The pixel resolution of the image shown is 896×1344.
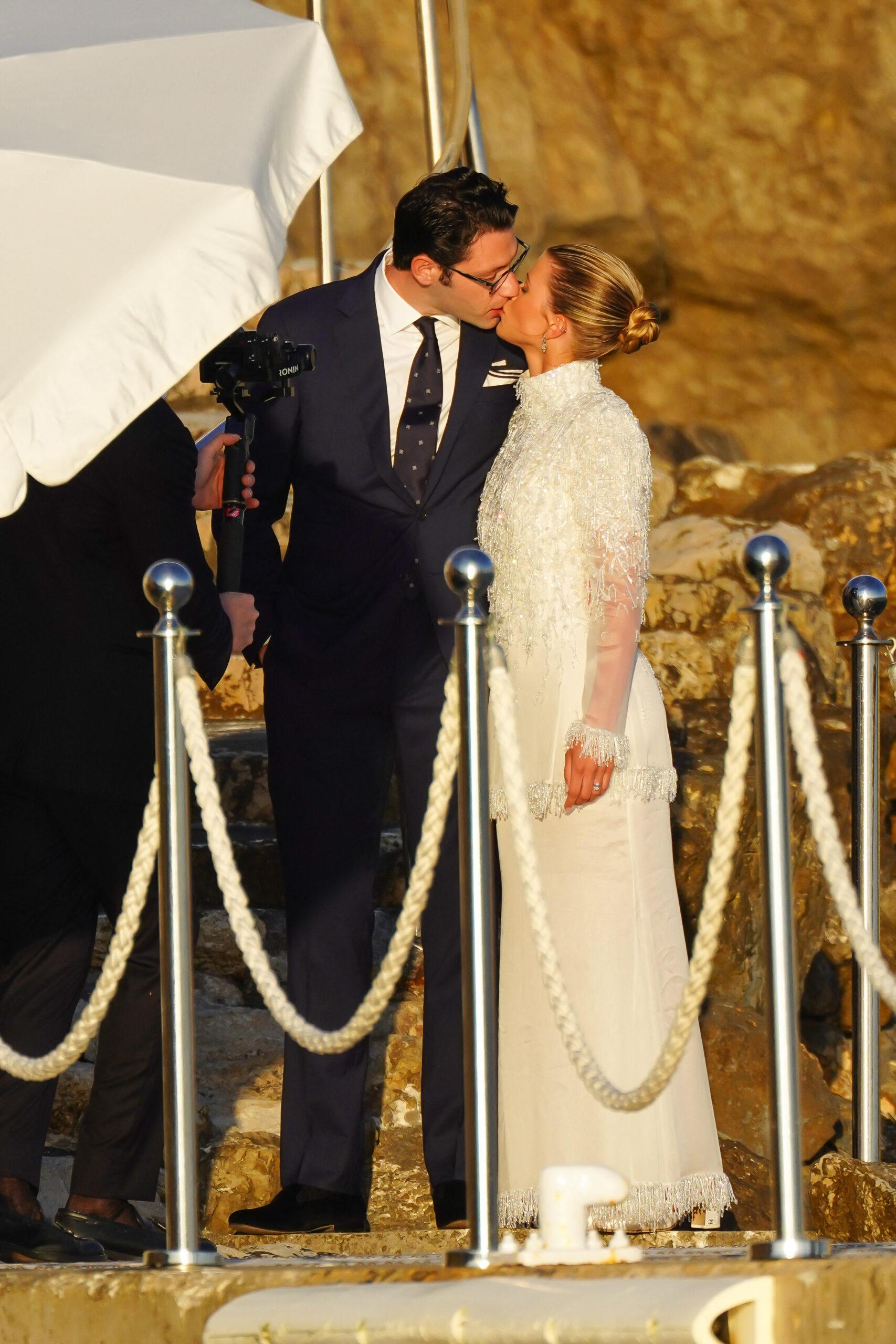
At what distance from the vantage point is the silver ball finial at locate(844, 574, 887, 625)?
365 centimetres

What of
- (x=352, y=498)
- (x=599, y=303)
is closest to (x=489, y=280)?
(x=599, y=303)

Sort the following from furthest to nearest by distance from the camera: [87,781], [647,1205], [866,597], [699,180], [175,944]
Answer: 1. [699,180]
2. [866,597]
3. [647,1205]
4. [87,781]
5. [175,944]

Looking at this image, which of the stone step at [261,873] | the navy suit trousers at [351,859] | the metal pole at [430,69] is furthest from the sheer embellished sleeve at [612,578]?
the metal pole at [430,69]

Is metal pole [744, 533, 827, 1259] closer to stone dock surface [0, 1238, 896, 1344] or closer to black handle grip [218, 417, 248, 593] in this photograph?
stone dock surface [0, 1238, 896, 1344]

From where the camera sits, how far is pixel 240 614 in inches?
140

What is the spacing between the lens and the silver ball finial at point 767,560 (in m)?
2.47

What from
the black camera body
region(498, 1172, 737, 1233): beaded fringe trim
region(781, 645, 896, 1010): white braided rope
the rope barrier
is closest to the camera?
the black camera body

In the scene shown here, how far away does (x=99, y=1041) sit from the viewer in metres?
3.32

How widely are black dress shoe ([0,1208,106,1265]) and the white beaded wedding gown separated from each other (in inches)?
33.8

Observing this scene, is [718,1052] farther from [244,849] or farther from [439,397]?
[439,397]

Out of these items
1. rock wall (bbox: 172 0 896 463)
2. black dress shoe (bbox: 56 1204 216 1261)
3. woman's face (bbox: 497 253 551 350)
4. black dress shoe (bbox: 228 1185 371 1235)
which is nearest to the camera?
black dress shoe (bbox: 56 1204 216 1261)

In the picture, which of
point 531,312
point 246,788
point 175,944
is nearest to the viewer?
point 175,944

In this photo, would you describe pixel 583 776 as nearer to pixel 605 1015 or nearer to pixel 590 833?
pixel 590 833

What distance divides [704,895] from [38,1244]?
1.38m
